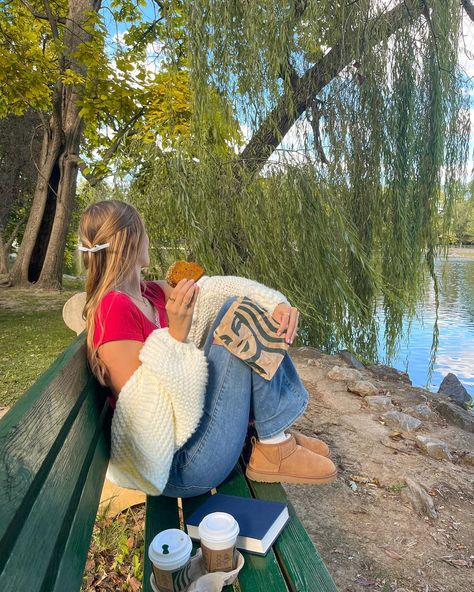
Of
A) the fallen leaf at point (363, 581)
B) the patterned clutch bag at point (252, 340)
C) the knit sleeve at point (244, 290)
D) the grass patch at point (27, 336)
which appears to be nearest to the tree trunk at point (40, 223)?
the grass patch at point (27, 336)

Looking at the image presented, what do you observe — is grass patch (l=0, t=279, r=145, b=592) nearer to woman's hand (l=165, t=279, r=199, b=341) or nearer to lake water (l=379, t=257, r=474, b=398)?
woman's hand (l=165, t=279, r=199, b=341)

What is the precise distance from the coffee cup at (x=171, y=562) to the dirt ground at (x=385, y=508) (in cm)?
101

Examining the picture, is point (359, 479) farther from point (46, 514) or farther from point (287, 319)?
point (46, 514)

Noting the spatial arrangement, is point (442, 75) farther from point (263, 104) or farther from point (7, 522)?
point (7, 522)

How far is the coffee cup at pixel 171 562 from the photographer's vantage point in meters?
1.34

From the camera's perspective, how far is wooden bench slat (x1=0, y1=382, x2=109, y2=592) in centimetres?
78

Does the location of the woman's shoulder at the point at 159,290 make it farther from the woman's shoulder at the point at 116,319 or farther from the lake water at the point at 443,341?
the lake water at the point at 443,341

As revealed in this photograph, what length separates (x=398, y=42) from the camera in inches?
208

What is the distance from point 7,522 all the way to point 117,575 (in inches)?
72.8

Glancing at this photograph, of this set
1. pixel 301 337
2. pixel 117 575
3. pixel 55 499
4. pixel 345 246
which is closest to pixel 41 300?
pixel 301 337

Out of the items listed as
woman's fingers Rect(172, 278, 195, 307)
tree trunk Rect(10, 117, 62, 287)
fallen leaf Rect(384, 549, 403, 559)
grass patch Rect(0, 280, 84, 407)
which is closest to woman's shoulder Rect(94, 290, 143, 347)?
woman's fingers Rect(172, 278, 195, 307)

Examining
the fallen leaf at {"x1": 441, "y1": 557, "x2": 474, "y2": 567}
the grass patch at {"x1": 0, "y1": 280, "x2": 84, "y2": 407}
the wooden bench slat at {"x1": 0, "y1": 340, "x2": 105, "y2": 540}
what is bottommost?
the grass patch at {"x1": 0, "y1": 280, "x2": 84, "y2": 407}

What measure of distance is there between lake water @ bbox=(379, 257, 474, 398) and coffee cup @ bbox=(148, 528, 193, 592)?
5.06 m

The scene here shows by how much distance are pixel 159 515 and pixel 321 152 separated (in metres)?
4.37
